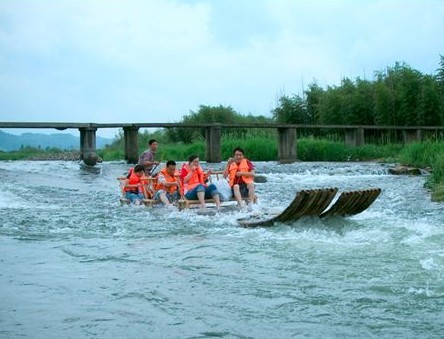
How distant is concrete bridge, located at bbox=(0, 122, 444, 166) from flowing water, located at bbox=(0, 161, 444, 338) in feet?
44.2

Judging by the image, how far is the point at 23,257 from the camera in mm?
8172

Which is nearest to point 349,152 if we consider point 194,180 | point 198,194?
point 194,180

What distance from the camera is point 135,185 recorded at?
13477 millimetres

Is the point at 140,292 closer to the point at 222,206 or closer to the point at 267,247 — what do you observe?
the point at 267,247

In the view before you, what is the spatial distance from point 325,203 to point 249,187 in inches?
112

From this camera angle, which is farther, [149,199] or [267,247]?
[149,199]

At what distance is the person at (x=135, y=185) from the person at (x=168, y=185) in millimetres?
619

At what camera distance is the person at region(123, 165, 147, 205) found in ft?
44.1

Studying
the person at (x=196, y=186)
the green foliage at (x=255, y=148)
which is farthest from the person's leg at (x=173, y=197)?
the green foliage at (x=255, y=148)

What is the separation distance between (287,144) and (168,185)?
55.6ft

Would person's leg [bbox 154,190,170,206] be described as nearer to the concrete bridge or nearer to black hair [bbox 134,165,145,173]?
black hair [bbox 134,165,145,173]

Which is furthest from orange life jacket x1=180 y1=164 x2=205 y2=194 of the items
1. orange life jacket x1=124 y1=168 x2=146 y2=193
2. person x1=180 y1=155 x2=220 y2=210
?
orange life jacket x1=124 y1=168 x2=146 y2=193

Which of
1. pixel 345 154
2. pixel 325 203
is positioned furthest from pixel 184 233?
pixel 345 154

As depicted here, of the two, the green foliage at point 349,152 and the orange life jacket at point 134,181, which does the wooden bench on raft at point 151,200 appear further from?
the green foliage at point 349,152
